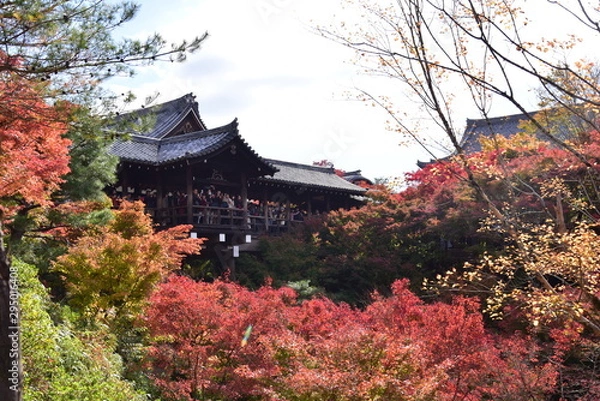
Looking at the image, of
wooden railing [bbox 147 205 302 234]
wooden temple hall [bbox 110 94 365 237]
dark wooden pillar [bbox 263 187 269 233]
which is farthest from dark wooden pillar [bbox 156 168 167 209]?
dark wooden pillar [bbox 263 187 269 233]

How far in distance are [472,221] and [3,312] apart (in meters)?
13.4

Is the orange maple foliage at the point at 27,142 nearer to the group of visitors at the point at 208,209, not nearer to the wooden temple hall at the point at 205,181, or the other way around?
the group of visitors at the point at 208,209

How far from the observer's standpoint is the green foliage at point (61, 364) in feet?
23.2

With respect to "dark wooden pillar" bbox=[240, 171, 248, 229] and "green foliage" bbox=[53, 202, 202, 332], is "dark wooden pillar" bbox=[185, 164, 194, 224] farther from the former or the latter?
"green foliage" bbox=[53, 202, 202, 332]

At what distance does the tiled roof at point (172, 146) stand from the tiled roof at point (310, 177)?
4.16 meters

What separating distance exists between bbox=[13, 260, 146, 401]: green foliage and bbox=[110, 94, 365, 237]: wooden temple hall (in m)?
8.44

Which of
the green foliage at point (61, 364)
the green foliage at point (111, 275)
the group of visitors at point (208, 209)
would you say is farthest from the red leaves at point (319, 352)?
the group of visitors at point (208, 209)

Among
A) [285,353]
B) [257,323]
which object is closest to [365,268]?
[257,323]

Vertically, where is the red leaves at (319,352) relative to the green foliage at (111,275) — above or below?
below

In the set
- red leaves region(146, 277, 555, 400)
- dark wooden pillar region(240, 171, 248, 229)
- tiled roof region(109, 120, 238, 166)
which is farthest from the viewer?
dark wooden pillar region(240, 171, 248, 229)

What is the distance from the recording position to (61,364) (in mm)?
7547

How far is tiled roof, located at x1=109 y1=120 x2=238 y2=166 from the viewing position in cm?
1730

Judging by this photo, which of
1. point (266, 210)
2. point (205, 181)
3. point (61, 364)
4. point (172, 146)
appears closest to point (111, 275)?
point (61, 364)

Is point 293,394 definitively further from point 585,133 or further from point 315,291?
point 585,133
